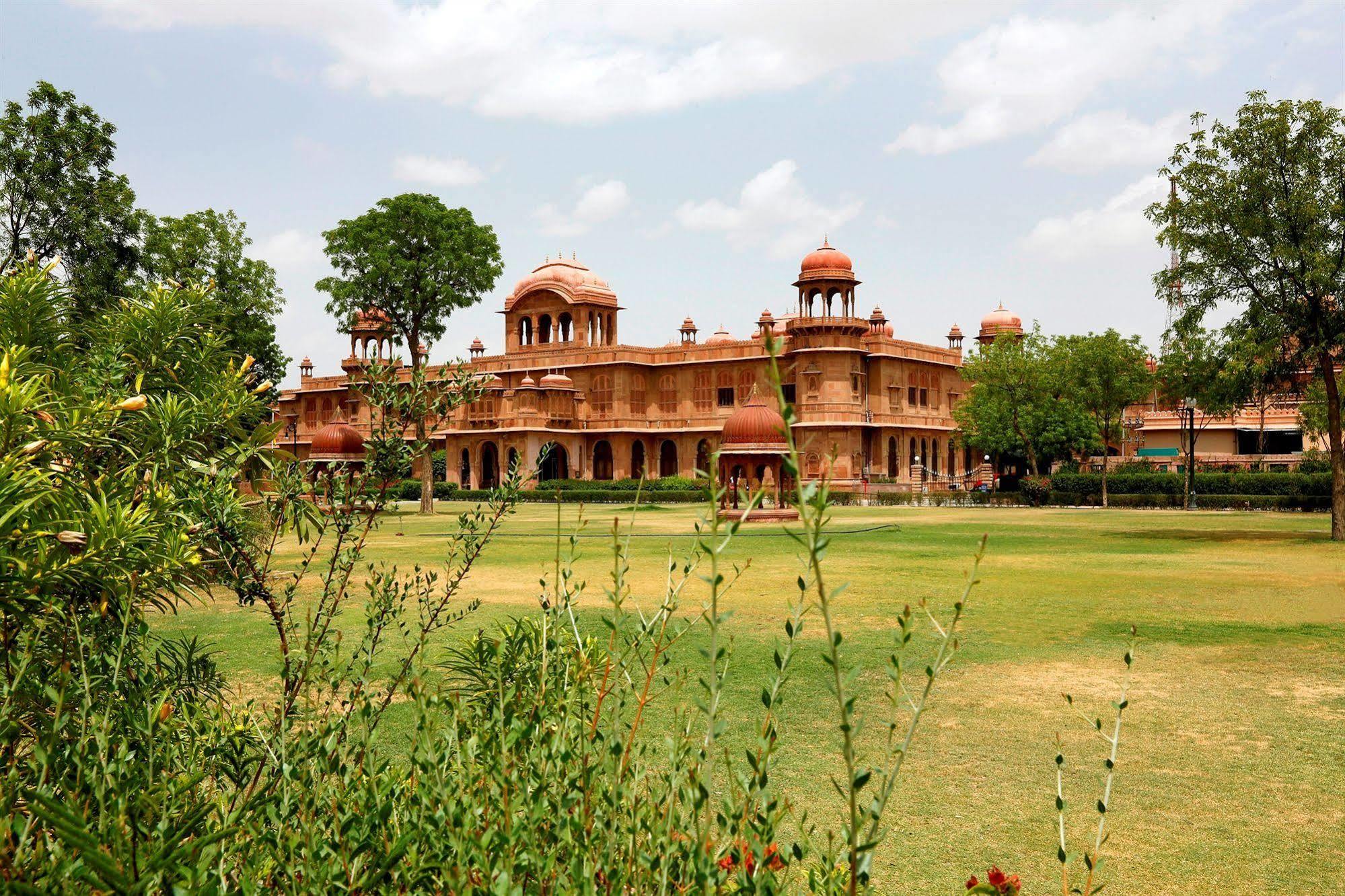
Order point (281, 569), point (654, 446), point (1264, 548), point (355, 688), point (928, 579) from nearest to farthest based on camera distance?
point (355, 688) → point (928, 579) → point (281, 569) → point (1264, 548) → point (654, 446)

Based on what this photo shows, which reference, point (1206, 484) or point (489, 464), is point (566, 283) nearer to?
point (489, 464)

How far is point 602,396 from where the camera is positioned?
48219 millimetres

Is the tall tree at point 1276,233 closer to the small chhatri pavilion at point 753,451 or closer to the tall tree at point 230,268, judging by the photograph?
the small chhatri pavilion at point 753,451

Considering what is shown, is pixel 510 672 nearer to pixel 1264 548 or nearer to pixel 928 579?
pixel 928 579

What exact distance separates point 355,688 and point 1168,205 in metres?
19.8

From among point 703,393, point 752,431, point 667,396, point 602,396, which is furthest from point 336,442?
point 752,431

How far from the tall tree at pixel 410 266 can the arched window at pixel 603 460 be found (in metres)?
15.8

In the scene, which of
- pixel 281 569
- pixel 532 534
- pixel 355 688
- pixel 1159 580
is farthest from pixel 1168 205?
pixel 355 688

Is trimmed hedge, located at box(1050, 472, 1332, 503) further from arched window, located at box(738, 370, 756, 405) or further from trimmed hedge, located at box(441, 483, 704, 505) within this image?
arched window, located at box(738, 370, 756, 405)

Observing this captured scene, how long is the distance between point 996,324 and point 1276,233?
104 feet

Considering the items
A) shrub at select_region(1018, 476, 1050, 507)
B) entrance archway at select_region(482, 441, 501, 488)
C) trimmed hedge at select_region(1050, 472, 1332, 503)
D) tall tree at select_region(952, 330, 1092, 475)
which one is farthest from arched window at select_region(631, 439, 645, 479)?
trimmed hedge at select_region(1050, 472, 1332, 503)

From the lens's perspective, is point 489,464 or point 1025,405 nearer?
point 1025,405

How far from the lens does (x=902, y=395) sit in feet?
146

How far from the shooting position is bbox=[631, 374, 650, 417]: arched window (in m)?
48.2
